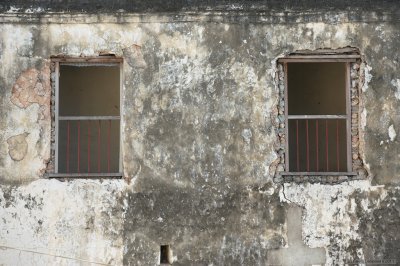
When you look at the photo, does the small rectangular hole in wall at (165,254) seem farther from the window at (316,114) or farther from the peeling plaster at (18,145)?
the window at (316,114)

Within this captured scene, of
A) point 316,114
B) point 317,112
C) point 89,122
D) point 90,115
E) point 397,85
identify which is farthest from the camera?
point 89,122

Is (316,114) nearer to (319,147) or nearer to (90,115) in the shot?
(319,147)

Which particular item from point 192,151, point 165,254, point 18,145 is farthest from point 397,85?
point 18,145

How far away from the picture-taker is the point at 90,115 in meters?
11.5

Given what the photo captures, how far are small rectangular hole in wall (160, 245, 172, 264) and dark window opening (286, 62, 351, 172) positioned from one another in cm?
365

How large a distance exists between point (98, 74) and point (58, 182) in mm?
3953

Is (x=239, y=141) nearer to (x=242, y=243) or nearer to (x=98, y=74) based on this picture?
(x=242, y=243)

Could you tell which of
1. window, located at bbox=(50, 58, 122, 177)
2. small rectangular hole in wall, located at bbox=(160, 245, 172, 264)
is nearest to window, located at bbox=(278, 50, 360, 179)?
window, located at bbox=(50, 58, 122, 177)

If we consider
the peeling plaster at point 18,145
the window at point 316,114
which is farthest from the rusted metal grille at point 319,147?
the peeling plaster at point 18,145

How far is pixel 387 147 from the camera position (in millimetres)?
8016

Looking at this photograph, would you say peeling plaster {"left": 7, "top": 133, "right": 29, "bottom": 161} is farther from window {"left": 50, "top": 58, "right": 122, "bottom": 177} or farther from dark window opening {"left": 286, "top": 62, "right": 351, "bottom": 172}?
dark window opening {"left": 286, "top": 62, "right": 351, "bottom": 172}

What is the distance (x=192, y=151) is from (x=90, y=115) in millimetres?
3926

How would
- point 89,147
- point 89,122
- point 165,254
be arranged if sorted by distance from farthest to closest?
point 89,122
point 89,147
point 165,254

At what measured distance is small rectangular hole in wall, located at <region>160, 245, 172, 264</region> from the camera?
7.89 m
